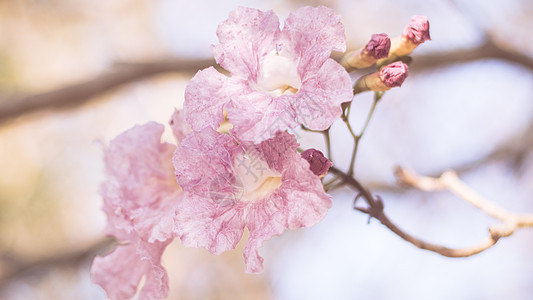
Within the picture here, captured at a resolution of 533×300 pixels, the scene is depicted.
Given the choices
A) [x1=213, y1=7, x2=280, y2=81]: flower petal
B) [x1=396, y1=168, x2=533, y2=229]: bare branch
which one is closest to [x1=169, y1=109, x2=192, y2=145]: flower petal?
[x1=213, y1=7, x2=280, y2=81]: flower petal

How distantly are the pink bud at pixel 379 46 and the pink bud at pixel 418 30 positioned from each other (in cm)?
5

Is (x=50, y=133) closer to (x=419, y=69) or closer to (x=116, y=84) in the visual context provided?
(x=116, y=84)

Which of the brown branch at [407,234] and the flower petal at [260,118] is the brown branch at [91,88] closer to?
the brown branch at [407,234]

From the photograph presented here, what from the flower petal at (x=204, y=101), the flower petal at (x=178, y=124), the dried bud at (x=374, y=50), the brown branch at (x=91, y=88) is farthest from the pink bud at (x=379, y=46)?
the brown branch at (x=91, y=88)

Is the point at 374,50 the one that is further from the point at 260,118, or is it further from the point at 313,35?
the point at 260,118

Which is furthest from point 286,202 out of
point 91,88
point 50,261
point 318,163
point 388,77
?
point 50,261

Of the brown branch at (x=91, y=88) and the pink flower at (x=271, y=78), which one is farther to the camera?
the brown branch at (x=91, y=88)

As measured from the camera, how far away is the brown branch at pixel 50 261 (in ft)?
11.6

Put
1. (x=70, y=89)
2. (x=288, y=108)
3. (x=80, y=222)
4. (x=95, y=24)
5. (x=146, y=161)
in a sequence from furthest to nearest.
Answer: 1. (x=95, y=24)
2. (x=80, y=222)
3. (x=70, y=89)
4. (x=146, y=161)
5. (x=288, y=108)

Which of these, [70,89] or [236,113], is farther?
[70,89]

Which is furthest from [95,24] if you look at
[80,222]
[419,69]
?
[419,69]

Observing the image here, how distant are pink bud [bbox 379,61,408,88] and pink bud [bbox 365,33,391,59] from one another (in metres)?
0.05

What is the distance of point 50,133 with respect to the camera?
5.02 metres

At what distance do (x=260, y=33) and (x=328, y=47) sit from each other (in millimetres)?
154
